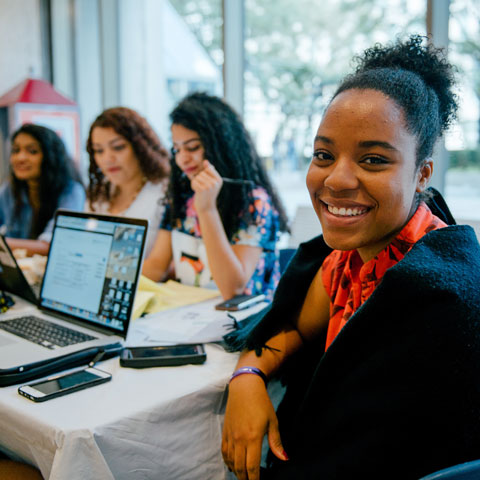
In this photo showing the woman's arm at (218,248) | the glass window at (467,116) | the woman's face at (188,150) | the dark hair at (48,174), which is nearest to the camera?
the woman's arm at (218,248)

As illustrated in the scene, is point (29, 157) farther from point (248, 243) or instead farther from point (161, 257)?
point (248, 243)

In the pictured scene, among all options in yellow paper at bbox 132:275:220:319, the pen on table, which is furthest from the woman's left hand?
yellow paper at bbox 132:275:220:319

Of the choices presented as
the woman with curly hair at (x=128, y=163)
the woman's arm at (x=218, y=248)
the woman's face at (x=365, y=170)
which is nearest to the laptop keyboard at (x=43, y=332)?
the woman's arm at (x=218, y=248)

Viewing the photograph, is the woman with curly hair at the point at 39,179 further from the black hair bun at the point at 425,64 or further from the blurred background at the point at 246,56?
the black hair bun at the point at 425,64

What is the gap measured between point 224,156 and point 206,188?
0.85ft

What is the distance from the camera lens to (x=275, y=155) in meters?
3.27

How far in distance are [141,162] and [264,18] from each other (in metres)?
1.42

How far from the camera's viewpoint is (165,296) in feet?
5.39

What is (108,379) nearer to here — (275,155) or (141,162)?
(141,162)

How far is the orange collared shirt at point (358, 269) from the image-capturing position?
0.95 meters

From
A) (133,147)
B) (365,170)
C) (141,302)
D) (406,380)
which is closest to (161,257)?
(141,302)

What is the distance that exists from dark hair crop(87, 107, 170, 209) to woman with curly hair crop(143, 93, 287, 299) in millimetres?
380

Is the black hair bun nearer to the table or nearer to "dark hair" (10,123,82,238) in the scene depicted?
the table

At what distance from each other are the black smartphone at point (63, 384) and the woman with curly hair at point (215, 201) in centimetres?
76
